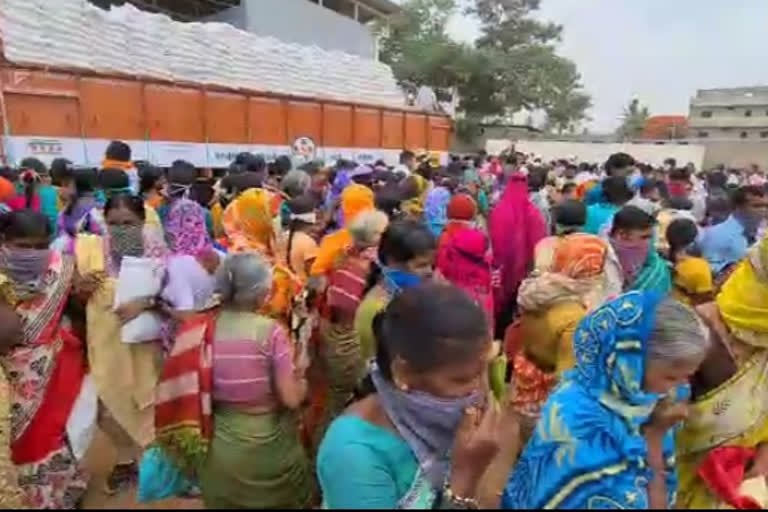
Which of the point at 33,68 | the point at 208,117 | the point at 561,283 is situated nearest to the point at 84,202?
the point at 561,283

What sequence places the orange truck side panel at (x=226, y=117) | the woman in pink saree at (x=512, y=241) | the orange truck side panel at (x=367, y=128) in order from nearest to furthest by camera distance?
the woman in pink saree at (x=512, y=241), the orange truck side panel at (x=226, y=117), the orange truck side panel at (x=367, y=128)

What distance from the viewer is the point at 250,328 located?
263 centimetres

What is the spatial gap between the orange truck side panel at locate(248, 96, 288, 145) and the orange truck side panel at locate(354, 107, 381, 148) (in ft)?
8.11

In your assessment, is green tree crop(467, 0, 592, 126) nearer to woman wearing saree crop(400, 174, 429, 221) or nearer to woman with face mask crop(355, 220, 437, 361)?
woman wearing saree crop(400, 174, 429, 221)

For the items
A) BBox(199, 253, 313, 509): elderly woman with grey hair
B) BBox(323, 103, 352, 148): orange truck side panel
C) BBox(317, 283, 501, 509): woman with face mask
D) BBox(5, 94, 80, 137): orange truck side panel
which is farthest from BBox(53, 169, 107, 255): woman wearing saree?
BBox(323, 103, 352, 148): orange truck side panel

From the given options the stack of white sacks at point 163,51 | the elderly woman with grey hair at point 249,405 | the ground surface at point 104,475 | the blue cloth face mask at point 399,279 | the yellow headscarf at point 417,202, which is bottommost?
the ground surface at point 104,475

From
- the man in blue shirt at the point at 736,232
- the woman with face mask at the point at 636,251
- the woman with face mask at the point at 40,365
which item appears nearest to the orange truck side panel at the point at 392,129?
the man in blue shirt at the point at 736,232

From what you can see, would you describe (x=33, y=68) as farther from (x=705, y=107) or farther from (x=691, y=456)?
(x=705, y=107)

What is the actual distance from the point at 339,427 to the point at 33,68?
10030mm

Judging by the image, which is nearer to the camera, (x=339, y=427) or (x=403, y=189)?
(x=339, y=427)

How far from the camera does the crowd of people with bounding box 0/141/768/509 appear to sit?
1709 mm

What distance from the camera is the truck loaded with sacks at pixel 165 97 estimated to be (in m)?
10.3

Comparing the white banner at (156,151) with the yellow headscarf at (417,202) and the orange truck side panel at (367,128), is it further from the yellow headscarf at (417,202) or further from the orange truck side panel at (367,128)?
the yellow headscarf at (417,202)

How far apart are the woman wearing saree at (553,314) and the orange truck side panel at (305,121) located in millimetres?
12039
